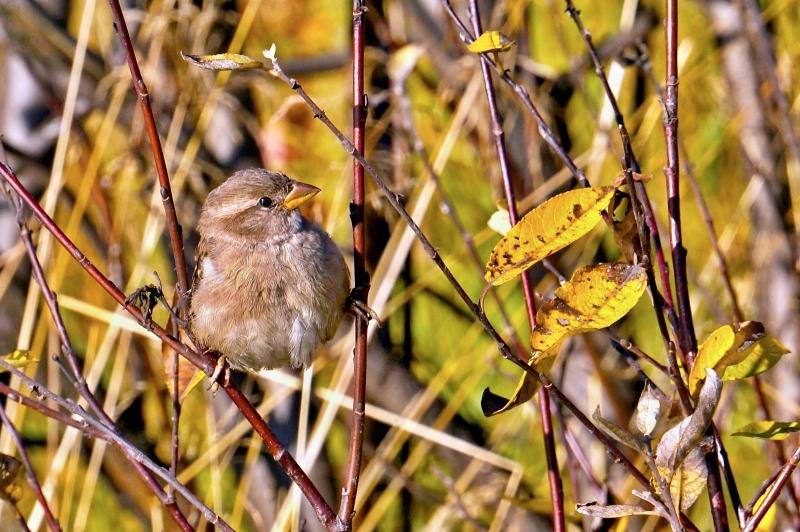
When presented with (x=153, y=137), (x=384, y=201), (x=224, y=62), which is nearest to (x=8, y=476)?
(x=153, y=137)

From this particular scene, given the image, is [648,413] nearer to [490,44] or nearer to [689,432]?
[689,432]

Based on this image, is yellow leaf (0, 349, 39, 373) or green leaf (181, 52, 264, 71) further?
yellow leaf (0, 349, 39, 373)

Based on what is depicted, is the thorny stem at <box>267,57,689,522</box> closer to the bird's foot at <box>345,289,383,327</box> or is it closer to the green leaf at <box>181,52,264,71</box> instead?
the green leaf at <box>181,52,264,71</box>

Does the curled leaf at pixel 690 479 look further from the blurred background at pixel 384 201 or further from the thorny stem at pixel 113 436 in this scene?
the blurred background at pixel 384 201

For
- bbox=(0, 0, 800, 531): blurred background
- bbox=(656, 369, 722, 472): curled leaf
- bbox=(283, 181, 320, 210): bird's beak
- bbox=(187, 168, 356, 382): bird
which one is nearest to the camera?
bbox=(656, 369, 722, 472): curled leaf

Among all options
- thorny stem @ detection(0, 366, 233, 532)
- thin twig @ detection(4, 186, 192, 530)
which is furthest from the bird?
thorny stem @ detection(0, 366, 233, 532)

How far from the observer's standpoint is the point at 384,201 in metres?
3.59

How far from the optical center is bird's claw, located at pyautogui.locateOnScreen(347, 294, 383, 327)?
1.67 m

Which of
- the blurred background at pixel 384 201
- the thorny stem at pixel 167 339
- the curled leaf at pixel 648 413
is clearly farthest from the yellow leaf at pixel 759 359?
the blurred background at pixel 384 201

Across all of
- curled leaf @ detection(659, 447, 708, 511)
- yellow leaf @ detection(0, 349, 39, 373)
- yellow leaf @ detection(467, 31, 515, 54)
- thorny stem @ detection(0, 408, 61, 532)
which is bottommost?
thorny stem @ detection(0, 408, 61, 532)

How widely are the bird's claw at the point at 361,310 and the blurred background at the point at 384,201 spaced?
1211 millimetres

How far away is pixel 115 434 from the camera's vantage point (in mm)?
1543

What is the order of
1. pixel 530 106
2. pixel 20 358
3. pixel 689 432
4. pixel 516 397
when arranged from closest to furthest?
pixel 689 432, pixel 516 397, pixel 530 106, pixel 20 358

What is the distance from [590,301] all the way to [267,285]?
3.59 ft
